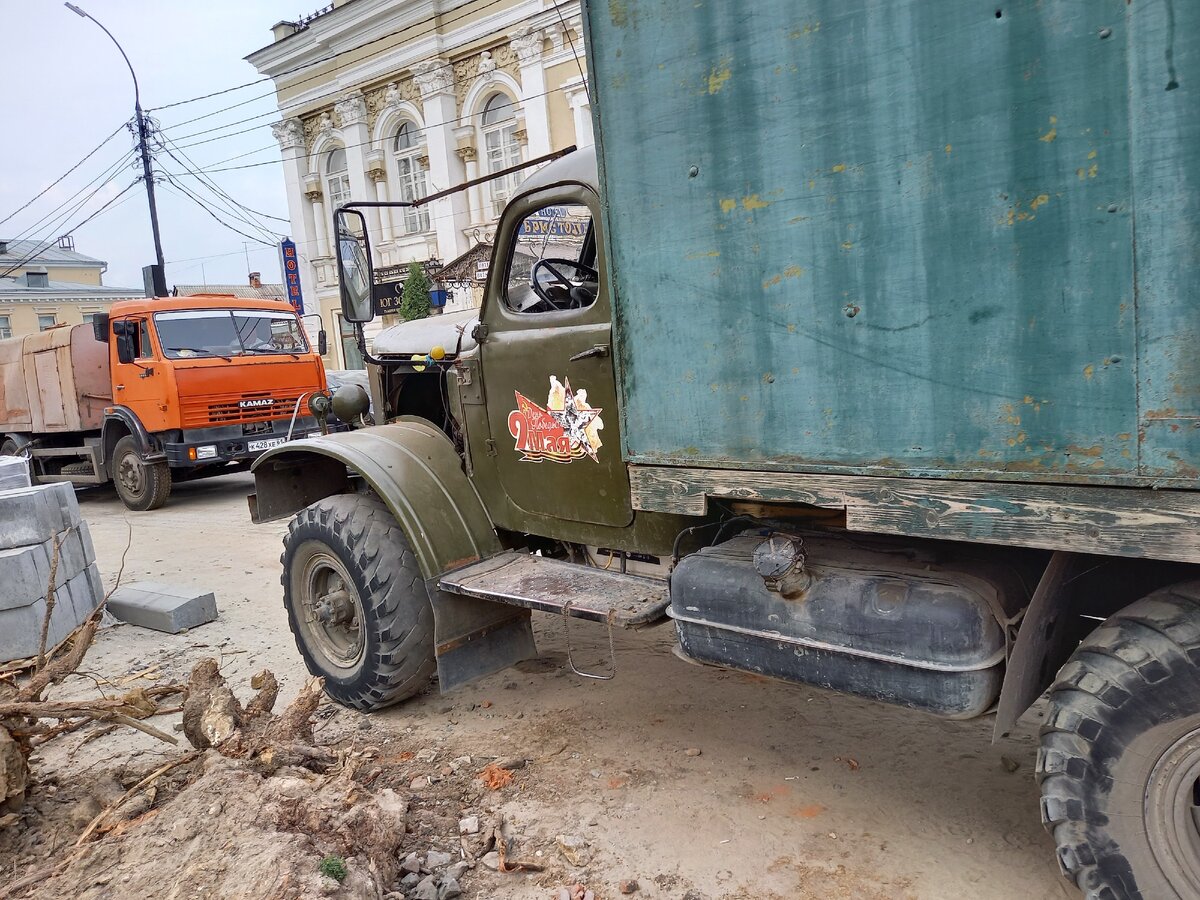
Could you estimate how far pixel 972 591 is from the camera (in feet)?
8.06

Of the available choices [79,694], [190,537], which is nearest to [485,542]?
[79,694]

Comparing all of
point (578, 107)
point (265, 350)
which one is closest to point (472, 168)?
point (578, 107)

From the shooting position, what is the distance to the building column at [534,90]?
1903 cm

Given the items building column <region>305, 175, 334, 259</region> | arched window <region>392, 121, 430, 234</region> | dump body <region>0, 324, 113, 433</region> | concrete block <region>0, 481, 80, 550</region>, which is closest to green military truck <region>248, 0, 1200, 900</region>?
concrete block <region>0, 481, 80, 550</region>

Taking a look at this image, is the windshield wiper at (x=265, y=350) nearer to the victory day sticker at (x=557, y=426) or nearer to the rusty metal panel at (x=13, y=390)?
the rusty metal panel at (x=13, y=390)

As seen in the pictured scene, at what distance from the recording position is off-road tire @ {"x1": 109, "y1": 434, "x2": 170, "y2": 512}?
36.2 ft

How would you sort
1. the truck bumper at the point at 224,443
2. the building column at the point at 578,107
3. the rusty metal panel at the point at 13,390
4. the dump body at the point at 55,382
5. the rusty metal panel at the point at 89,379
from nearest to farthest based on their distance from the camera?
1. the truck bumper at the point at 224,443
2. the rusty metal panel at the point at 89,379
3. the dump body at the point at 55,382
4. the rusty metal panel at the point at 13,390
5. the building column at the point at 578,107

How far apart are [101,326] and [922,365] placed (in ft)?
36.9

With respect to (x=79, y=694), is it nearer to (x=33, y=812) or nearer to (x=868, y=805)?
(x=33, y=812)

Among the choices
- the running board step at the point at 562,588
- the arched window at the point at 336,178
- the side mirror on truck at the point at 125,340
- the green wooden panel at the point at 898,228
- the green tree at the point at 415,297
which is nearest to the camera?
the green wooden panel at the point at 898,228

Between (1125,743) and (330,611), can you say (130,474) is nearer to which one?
(330,611)

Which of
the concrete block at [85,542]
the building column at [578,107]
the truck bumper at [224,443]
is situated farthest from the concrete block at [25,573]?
the building column at [578,107]

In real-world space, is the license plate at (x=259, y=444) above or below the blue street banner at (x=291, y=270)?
below

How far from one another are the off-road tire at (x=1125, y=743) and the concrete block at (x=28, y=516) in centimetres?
560
